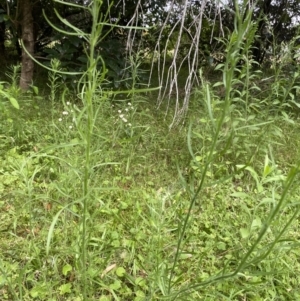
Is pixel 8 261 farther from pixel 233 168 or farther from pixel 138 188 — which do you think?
pixel 233 168

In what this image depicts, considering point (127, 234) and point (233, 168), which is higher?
point (233, 168)

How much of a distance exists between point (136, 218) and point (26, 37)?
252 centimetres

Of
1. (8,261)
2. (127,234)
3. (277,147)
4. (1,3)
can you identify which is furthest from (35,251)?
(1,3)

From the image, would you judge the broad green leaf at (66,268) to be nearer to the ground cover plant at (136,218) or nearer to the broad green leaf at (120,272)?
the ground cover plant at (136,218)

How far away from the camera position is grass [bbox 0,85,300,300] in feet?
5.04

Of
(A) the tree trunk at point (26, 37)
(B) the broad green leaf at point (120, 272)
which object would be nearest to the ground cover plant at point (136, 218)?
(B) the broad green leaf at point (120, 272)

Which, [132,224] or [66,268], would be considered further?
[132,224]

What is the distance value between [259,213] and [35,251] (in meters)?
1.31

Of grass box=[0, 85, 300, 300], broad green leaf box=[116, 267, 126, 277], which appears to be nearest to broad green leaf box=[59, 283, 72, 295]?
grass box=[0, 85, 300, 300]

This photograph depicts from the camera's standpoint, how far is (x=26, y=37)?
3566 millimetres

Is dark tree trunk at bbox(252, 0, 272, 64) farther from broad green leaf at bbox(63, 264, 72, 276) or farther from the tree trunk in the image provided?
broad green leaf at bbox(63, 264, 72, 276)

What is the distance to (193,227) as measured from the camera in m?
2.02

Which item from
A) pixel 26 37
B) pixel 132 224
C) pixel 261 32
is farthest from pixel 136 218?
pixel 261 32

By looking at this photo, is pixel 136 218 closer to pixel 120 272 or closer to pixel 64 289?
pixel 120 272
